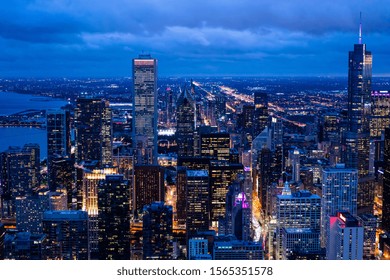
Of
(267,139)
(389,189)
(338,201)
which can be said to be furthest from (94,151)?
(389,189)

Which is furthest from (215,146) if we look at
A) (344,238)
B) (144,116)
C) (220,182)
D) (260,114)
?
(344,238)

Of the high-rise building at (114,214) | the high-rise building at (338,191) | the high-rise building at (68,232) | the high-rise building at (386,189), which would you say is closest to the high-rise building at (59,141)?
the high-rise building at (114,214)

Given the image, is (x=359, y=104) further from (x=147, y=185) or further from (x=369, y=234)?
(x=147, y=185)

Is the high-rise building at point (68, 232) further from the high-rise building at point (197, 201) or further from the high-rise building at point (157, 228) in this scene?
the high-rise building at point (197, 201)

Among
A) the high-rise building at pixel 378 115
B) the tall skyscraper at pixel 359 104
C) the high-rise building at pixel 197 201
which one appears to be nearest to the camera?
the tall skyscraper at pixel 359 104

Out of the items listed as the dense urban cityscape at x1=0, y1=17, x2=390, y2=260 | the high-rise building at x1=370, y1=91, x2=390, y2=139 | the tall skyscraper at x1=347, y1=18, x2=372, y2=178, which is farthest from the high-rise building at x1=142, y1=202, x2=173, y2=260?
the high-rise building at x1=370, y1=91, x2=390, y2=139
